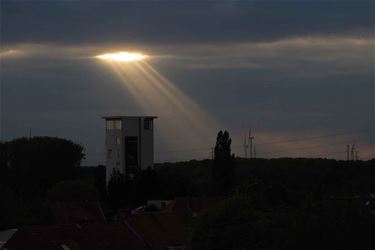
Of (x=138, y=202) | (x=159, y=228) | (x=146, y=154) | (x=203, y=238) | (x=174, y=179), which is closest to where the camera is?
(x=203, y=238)

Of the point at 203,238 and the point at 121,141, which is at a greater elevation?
the point at 121,141

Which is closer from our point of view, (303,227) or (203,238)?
(303,227)

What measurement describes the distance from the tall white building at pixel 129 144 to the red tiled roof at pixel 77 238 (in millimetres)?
54799

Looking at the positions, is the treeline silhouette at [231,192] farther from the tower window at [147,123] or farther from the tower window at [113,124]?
the tower window at [147,123]

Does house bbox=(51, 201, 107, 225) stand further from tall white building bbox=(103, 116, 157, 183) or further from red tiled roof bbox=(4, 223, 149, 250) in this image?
tall white building bbox=(103, 116, 157, 183)

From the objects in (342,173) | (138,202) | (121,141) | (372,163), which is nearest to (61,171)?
(121,141)

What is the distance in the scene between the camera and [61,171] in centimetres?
11806

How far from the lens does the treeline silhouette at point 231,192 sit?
45.8 metres

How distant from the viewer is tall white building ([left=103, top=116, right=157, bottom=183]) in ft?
375

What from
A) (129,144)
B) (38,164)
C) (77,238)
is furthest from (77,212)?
(38,164)

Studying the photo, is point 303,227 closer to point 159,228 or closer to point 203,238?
point 203,238

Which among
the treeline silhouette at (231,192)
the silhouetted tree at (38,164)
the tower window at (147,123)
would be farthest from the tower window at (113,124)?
the treeline silhouette at (231,192)

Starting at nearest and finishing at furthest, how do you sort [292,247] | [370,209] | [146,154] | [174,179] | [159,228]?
[292,247], [370,209], [159,228], [174,179], [146,154]

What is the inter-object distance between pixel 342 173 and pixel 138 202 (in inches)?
1369
